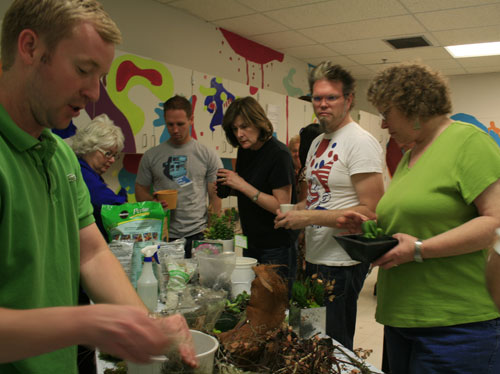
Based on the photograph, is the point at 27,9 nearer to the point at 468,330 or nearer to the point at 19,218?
the point at 19,218

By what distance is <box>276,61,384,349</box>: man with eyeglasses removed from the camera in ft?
6.09

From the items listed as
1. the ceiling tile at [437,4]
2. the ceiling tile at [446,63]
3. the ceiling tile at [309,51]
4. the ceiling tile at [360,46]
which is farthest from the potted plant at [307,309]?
the ceiling tile at [446,63]

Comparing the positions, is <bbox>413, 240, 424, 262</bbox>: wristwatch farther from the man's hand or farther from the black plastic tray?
the man's hand

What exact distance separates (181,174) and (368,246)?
6.56 ft

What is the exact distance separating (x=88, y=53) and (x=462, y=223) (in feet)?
3.93

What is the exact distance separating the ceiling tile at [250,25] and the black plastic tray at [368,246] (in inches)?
137

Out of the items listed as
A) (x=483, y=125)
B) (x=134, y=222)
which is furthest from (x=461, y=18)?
(x=134, y=222)

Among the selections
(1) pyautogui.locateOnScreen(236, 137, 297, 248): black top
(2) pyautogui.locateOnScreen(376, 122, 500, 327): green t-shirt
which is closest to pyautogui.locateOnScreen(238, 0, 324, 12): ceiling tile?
(1) pyautogui.locateOnScreen(236, 137, 297, 248): black top

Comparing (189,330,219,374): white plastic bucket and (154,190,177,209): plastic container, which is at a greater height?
(154,190,177,209): plastic container

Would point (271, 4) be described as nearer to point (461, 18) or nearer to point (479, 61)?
point (461, 18)

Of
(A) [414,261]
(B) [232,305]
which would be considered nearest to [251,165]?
(B) [232,305]

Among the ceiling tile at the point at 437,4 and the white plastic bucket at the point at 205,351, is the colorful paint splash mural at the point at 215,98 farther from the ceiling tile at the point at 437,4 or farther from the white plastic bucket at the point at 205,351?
the white plastic bucket at the point at 205,351

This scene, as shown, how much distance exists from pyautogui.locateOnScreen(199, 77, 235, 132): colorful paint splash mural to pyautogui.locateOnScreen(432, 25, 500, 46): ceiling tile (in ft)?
8.48

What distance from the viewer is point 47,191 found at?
0.87 m
